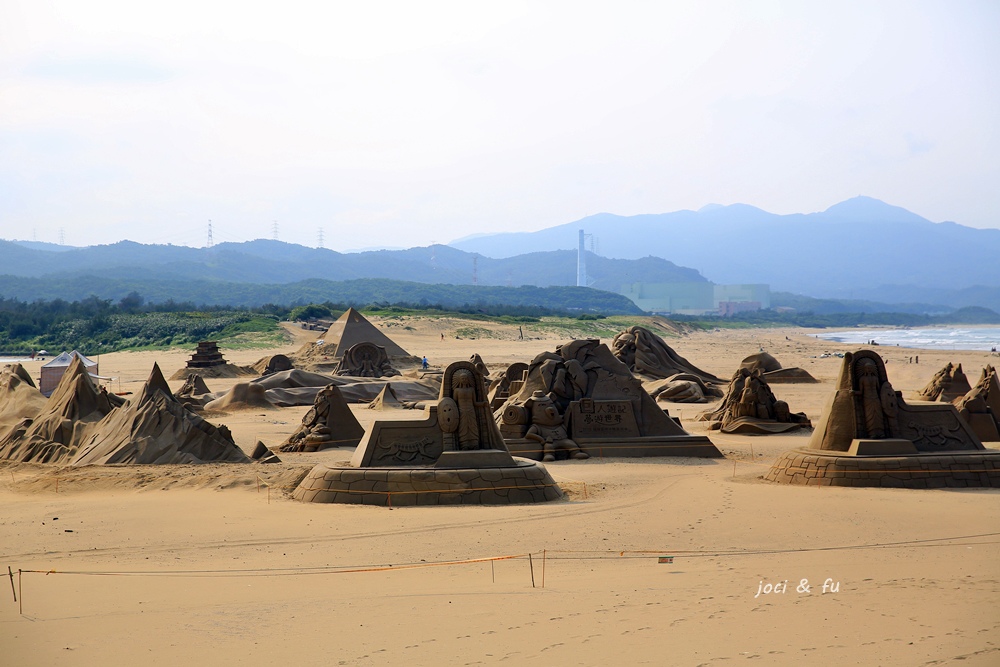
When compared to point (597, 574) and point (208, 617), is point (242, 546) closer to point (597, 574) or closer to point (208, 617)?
point (208, 617)

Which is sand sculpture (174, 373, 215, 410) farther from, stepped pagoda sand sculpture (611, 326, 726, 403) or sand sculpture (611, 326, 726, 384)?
sand sculpture (611, 326, 726, 384)

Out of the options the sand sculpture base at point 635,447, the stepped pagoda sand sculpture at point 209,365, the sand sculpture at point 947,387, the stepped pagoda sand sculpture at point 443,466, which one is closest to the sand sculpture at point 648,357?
the sand sculpture at point 947,387

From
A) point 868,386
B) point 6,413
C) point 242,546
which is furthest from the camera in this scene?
point 6,413

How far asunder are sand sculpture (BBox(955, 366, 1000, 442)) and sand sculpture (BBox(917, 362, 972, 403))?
2.92 meters

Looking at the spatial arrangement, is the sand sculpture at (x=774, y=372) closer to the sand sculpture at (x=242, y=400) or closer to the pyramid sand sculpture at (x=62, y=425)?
the sand sculpture at (x=242, y=400)

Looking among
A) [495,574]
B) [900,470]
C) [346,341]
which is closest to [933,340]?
[346,341]

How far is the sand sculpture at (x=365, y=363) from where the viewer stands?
3672 cm

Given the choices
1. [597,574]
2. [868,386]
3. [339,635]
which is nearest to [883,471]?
[868,386]

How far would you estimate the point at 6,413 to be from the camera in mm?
18859

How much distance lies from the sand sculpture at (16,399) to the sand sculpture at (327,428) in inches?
A: 197

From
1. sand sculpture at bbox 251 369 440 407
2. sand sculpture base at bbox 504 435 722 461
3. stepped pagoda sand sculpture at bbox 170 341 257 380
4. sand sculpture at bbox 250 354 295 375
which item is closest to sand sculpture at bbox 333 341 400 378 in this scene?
sand sculpture at bbox 250 354 295 375

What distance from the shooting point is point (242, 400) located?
2677 centimetres

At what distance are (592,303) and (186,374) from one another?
454 ft

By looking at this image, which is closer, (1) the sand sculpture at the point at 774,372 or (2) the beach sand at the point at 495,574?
(2) the beach sand at the point at 495,574
